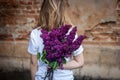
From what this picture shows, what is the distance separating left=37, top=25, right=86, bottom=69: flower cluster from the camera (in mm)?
2902

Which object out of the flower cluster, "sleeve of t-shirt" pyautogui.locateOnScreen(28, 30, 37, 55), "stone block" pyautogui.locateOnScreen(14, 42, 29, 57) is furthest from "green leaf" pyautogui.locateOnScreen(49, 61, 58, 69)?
"stone block" pyautogui.locateOnScreen(14, 42, 29, 57)

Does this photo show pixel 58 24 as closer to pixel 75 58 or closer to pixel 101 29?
pixel 75 58

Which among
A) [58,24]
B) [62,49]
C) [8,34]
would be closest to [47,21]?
[58,24]

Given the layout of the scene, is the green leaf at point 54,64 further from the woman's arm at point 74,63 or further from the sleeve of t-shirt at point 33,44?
the sleeve of t-shirt at point 33,44

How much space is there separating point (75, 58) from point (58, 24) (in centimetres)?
36

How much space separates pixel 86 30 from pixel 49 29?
2.91 m

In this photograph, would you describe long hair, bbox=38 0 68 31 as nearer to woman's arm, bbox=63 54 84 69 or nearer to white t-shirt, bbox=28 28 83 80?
white t-shirt, bbox=28 28 83 80

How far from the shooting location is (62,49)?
291 cm

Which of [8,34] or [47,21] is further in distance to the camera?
[8,34]

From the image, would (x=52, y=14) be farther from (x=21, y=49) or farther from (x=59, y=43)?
(x=21, y=49)

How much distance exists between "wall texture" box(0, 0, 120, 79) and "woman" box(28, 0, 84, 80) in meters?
2.64

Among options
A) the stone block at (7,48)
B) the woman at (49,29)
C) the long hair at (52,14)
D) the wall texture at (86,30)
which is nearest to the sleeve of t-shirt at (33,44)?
the woman at (49,29)

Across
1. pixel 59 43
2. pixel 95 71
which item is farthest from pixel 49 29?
pixel 95 71

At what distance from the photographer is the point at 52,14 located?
3098mm
